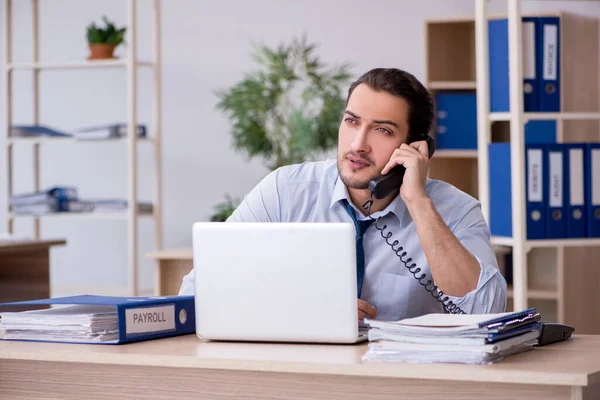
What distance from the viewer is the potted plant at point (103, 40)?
5.29 metres

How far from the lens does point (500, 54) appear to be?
10.7ft

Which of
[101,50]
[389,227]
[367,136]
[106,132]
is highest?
[101,50]

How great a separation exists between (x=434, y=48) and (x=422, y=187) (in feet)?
9.54

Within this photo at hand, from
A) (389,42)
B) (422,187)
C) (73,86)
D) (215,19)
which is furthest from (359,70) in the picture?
(422,187)

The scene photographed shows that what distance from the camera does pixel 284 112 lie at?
532 centimetres

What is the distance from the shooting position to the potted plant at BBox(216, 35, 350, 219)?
17.3 feet

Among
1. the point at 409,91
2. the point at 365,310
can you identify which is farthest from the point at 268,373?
the point at 409,91

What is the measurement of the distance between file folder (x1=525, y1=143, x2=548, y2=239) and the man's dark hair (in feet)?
3.27

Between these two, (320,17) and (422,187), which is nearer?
(422,187)

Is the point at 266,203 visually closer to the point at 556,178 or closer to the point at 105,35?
the point at 556,178

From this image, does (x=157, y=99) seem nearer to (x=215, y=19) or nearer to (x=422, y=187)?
(x=215, y=19)

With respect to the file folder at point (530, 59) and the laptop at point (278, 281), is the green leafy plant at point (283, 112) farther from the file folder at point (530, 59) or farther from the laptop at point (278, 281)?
the laptop at point (278, 281)

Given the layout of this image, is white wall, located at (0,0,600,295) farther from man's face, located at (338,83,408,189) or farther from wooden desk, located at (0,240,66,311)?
man's face, located at (338,83,408,189)

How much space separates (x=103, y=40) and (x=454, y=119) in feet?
6.65
